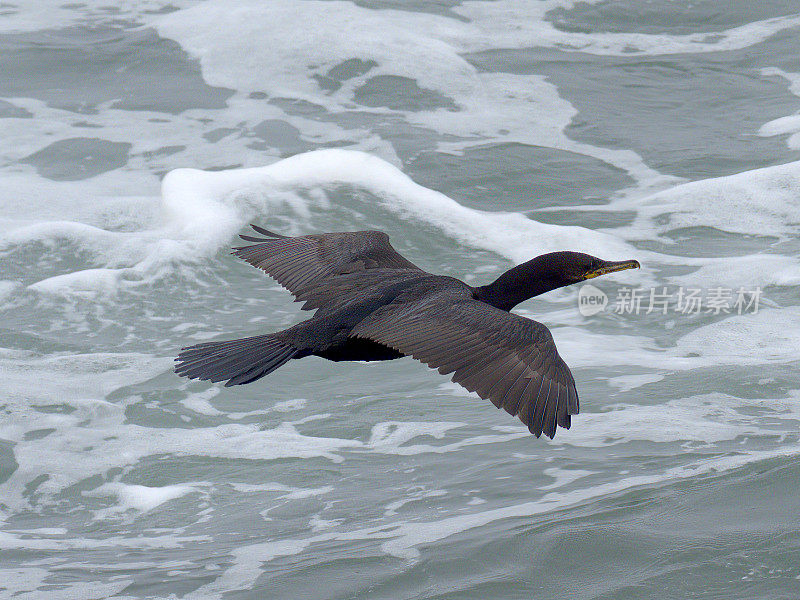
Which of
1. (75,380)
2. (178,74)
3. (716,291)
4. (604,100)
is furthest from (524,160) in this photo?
(75,380)

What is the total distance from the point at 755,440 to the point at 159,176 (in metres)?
5.26

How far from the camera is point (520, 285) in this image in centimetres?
502

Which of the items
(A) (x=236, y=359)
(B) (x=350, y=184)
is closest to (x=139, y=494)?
(A) (x=236, y=359)

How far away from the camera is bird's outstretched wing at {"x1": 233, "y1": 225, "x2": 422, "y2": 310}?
5320mm

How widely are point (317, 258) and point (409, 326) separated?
1.17 meters

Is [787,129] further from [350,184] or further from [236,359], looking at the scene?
[236,359]

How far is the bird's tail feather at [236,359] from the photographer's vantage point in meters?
4.48

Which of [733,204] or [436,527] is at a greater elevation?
[733,204]

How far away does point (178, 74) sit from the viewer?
35.7ft

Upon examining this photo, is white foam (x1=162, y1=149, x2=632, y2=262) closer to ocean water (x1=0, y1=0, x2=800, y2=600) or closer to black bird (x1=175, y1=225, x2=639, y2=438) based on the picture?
ocean water (x1=0, y1=0, x2=800, y2=600)

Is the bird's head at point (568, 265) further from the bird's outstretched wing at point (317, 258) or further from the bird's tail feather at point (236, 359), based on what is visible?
the bird's tail feather at point (236, 359)

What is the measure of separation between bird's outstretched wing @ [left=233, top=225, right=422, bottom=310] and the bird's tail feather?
1.69ft

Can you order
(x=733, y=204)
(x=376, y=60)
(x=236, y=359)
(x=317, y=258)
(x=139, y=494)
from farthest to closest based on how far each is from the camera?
1. (x=376, y=60)
2. (x=733, y=204)
3. (x=139, y=494)
4. (x=317, y=258)
5. (x=236, y=359)

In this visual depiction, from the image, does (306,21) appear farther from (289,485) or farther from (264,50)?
(289,485)
